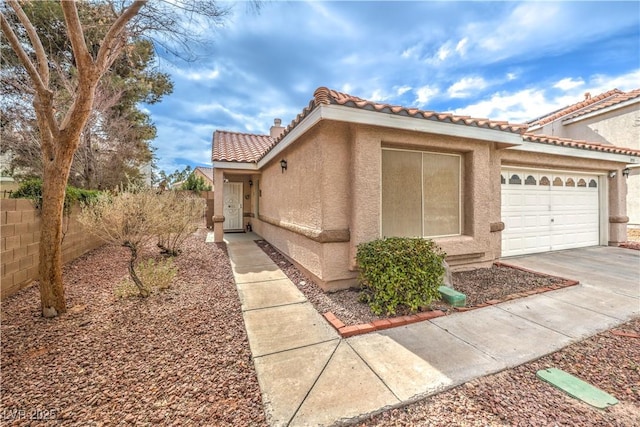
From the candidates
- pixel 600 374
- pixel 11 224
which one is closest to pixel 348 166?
pixel 600 374

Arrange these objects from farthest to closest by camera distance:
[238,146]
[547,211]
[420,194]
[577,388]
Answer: [238,146] < [547,211] < [420,194] < [577,388]

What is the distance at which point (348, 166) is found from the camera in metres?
4.96

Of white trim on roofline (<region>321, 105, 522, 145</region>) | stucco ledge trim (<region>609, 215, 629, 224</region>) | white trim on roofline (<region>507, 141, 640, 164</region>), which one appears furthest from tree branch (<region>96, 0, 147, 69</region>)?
stucco ledge trim (<region>609, 215, 629, 224</region>)

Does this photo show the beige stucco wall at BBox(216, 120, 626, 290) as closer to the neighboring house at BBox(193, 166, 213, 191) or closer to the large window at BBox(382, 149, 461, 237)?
the large window at BBox(382, 149, 461, 237)

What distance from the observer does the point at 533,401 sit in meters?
2.33

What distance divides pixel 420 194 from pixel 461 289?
6.78 ft

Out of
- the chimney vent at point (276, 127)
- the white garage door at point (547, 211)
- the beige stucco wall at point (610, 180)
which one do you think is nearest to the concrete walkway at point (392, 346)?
the white garage door at point (547, 211)

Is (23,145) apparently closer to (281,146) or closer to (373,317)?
(281,146)

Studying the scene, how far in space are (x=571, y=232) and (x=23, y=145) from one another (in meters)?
21.3

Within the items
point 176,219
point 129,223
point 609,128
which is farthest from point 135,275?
point 609,128

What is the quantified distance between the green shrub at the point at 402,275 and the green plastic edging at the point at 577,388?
1.55m

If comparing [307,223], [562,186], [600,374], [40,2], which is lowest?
[600,374]

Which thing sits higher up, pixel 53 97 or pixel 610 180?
pixel 53 97

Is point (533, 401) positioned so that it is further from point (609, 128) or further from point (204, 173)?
point (204, 173)
